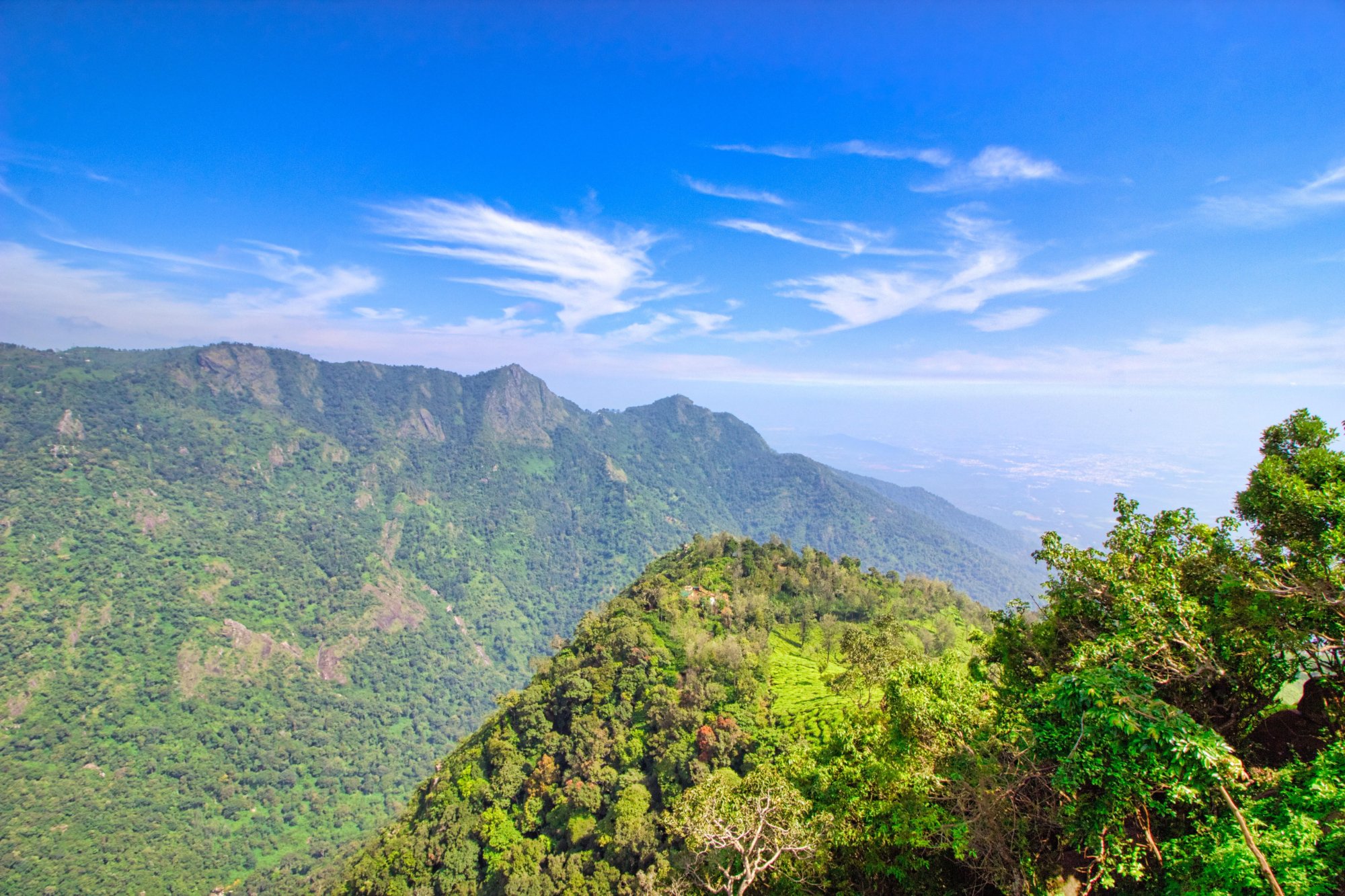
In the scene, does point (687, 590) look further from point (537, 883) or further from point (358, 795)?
point (358, 795)

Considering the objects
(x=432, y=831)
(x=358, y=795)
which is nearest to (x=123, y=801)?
(x=358, y=795)

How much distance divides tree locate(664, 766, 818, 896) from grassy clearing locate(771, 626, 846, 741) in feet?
68.2

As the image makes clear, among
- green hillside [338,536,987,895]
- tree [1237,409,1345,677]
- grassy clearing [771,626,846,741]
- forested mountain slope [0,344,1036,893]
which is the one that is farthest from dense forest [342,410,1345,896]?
forested mountain slope [0,344,1036,893]

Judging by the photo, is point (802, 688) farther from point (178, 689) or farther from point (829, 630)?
point (178, 689)

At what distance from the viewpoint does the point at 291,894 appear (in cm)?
8581

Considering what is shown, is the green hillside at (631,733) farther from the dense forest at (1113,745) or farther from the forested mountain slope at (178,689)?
the forested mountain slope at (178,689)

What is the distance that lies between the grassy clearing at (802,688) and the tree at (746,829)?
20773mm

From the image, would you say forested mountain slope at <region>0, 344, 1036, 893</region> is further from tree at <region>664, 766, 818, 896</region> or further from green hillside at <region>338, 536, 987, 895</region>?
tree at <region>664, 766, 818, 896</region>

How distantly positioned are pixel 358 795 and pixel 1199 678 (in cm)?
17152

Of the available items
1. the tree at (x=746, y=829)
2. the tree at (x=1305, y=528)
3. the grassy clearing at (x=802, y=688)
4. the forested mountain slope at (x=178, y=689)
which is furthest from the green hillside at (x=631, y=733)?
the forested mountain slope at (x=178, y=689)

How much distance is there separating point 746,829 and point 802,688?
4286 cm

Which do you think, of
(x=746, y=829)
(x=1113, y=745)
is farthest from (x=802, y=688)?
(x=1113, y=745)

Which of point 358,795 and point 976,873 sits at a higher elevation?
point 976,873

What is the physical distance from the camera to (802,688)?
53406 millimetres
